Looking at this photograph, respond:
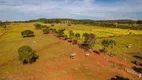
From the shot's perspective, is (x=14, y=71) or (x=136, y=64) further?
(x=136, y=64)

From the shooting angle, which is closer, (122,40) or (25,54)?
(25,54)

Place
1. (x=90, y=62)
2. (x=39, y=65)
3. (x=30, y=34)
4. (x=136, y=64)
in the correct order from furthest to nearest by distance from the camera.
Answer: (x=30, y=34)
(x=136, y=64)
(x=90, y=62)
(x=39, y=65)

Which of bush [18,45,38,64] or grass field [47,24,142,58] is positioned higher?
bush [18,45,38,64]

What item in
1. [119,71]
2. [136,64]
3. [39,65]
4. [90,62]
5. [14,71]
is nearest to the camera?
[14,71]

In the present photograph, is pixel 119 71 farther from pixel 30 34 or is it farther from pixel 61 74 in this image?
pixel 30 34

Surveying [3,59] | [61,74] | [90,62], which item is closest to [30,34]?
[3,59]

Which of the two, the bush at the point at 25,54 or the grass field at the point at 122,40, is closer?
the bush at the point at 25,54

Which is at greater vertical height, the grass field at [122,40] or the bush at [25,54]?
the bush at [25,54]

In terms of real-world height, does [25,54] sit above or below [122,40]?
above

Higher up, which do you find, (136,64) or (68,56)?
(68,56)

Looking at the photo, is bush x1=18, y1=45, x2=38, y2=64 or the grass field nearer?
bush x1=18, y1=45, x2=38, y2=64
